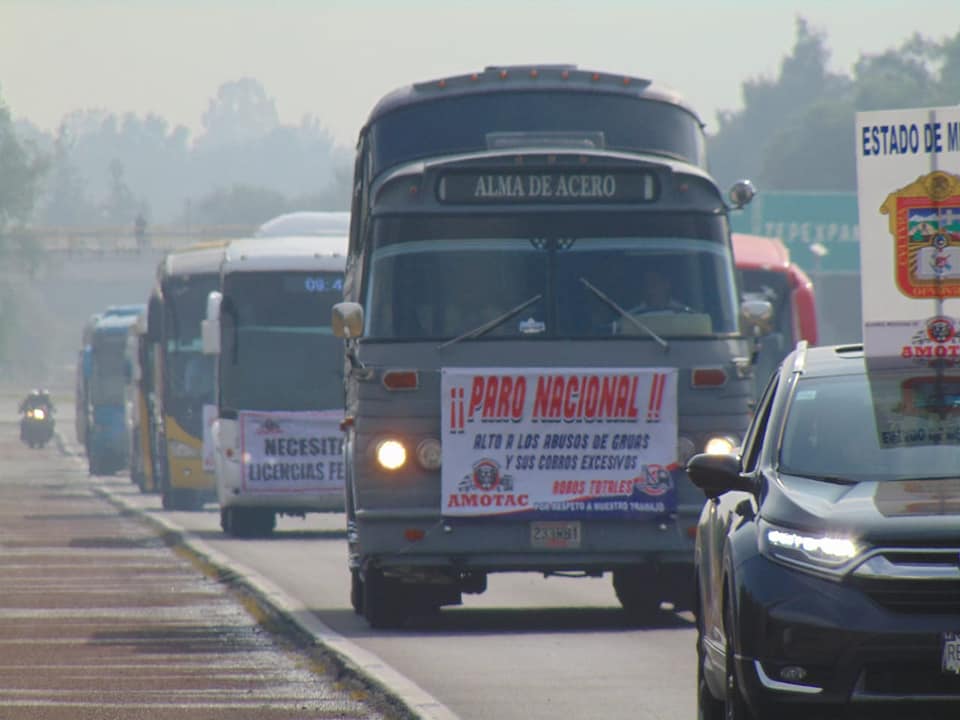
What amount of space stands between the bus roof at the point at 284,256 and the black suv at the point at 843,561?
22093 mm

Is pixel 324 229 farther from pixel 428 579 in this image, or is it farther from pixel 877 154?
pixel 877 154

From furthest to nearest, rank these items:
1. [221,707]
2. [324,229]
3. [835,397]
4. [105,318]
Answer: [105,318], [324,229], [221,707], [835,397]

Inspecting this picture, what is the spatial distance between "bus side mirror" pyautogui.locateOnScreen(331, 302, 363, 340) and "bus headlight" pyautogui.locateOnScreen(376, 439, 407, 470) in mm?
715

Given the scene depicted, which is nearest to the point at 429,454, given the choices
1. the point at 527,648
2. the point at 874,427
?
the point at 527,648

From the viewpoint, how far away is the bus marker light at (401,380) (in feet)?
53.9

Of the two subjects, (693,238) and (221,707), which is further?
(693,238)

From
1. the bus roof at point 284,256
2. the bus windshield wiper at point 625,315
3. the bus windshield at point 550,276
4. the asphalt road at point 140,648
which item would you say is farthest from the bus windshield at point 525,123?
the bus roof at point 284,256

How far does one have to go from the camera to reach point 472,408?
54.4 ft

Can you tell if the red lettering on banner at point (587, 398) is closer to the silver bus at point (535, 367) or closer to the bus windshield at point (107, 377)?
the silver bus at point (535, 367)

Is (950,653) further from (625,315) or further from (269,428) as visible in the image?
(269,428)

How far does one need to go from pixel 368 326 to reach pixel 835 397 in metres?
7.11

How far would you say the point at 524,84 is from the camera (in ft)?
58.4

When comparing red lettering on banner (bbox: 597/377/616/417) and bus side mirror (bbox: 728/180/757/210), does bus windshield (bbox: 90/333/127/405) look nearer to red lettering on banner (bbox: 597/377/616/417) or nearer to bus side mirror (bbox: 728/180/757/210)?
bus side mirror (bbox: 728/180/757/210)

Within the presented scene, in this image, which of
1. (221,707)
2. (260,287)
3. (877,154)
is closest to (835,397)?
(877,154)
